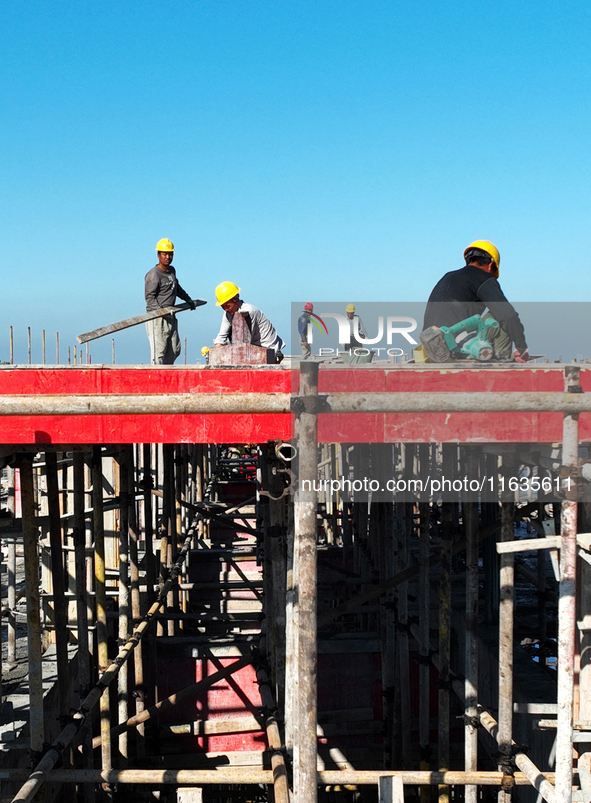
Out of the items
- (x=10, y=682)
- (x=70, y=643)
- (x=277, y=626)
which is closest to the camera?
(x=277, y=626)

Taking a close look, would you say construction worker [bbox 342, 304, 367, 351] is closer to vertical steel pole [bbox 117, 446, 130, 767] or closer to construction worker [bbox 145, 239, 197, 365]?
construction worker [bbox 145, 239, 197, 365]

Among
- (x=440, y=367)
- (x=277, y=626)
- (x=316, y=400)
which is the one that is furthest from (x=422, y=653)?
(x=316, y=400)

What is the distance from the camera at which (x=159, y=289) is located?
938cm

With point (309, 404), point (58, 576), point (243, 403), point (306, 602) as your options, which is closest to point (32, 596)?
point (58, 576)

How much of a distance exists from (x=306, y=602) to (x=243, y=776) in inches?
111

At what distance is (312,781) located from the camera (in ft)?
12.4

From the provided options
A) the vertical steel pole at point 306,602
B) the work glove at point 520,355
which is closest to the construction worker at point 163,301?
the work glove at point 520,355

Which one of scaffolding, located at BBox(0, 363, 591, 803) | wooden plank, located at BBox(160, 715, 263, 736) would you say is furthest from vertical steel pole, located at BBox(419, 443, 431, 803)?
wooden plank, located at BBox(160, 715, 263, 736)

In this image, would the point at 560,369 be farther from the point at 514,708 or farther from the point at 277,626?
the point at 277,626

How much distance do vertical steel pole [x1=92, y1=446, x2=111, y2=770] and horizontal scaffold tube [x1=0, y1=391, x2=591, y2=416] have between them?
3028 mm

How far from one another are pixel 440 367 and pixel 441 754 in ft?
13.7

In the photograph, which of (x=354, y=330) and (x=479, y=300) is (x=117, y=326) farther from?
(x=354, y=330)

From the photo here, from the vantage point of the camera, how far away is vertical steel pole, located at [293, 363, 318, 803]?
3.69 m

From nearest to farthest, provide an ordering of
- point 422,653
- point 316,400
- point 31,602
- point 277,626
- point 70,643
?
point 316,400, point 31,602, point 277,626, point 422,653, point 70,643
